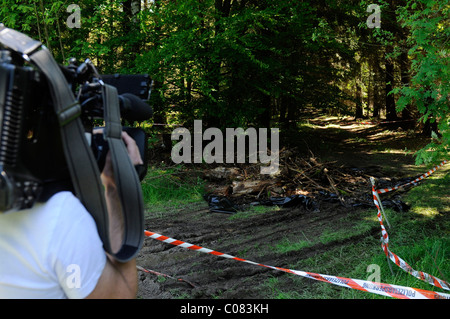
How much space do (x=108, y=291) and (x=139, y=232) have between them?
0.62 feet

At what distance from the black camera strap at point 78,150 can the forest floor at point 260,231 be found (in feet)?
9.83

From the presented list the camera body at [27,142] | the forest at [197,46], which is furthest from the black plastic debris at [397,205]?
the camera body at [27,142]

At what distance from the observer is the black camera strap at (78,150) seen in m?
1.03

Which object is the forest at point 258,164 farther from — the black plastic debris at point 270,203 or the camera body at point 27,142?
the camera body at point 27,142

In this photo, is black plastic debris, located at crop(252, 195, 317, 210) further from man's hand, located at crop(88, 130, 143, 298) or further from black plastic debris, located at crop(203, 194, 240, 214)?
man's hand, located at crop(88, 130, 143, 298)

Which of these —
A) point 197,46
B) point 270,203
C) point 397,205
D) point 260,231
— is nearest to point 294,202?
point 270,203

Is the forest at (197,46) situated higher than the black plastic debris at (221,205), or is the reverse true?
the forest at (197,46)

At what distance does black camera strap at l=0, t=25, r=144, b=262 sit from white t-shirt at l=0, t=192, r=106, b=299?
0.03m

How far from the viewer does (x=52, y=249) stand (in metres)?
1.02

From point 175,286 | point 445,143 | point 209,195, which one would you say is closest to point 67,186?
point 175,286

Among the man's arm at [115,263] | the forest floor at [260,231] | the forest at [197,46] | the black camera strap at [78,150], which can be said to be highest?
the forest at [197,46]

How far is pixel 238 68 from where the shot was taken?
36.9 feet

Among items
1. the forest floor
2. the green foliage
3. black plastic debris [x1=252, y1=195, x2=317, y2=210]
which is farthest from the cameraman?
black plastic debris [x1=252, y1=195, x2=317, y2=210]
